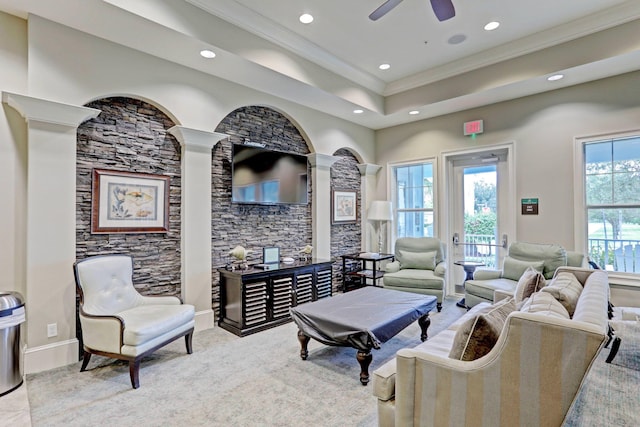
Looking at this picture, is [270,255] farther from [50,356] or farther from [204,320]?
[50,356]

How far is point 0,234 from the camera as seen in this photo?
286 cm

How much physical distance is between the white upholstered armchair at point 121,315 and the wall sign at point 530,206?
15.2 ft

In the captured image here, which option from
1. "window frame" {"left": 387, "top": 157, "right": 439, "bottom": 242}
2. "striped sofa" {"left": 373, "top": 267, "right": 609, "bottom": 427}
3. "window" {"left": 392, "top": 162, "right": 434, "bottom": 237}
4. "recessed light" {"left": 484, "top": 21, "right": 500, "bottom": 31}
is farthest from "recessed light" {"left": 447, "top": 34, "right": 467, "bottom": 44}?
"striped sofa" {"left": 373, "top": 267, "right": 609, "bottom": 427}

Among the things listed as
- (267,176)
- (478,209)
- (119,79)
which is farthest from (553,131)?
(119,79)

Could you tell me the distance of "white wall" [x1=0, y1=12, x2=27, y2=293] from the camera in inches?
113

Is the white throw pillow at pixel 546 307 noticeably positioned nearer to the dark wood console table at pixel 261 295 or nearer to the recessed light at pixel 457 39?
the dark wood console table at pixel 261 295

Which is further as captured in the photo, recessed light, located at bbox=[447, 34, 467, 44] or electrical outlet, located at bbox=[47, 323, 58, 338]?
recessed light, located at bbox=[447, 34, 467, 44]

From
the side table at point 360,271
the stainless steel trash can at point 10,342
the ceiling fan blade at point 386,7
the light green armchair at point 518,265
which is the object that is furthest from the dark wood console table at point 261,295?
the ceiling fan blade at point 386,7

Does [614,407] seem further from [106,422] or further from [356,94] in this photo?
[356,94]

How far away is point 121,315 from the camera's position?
289 centimetres

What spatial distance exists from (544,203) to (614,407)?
294 centimetres

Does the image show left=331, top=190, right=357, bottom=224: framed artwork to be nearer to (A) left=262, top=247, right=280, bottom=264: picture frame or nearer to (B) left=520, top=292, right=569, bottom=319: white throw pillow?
(A) left=262, top=247, right=280, bottom=264: picture frame

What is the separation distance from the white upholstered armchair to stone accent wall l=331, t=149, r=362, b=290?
3.04 m

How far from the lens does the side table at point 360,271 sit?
5.25m
